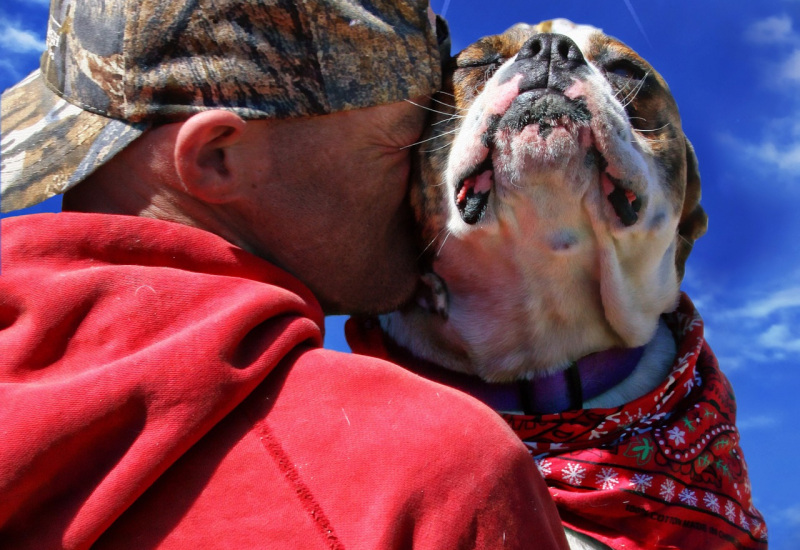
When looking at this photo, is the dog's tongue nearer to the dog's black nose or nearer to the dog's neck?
the dog's black nose

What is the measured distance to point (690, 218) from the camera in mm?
3789

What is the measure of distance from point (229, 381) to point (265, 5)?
1.17m

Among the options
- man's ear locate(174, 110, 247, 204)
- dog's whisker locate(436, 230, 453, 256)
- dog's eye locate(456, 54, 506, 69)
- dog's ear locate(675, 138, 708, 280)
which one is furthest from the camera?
dog's ear locate(675, 138, 708, 280)

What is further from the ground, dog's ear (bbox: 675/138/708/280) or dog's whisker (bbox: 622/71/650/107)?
dog's whisker (bbox: 622/71/650/107)

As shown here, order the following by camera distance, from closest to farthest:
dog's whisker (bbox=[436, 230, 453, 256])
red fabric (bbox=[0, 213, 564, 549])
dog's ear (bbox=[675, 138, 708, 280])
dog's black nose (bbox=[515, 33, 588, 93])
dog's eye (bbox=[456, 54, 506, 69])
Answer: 1. red fabric (bbox=[0, 213, 564, 549])
2. dog's black nose (bbox=[515, 33, 588, 93])
3. dog's whisker (bbox=[436, 230, 453, 256])
4. dog's eye (bbox=[456, 54, 506, 69])
5. dog's ear (bbox=[675, 138, 708, 280])

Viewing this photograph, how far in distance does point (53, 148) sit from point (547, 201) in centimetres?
159

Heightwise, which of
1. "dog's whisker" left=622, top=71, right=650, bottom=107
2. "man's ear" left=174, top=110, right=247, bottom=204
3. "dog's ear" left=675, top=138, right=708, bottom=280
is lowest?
"man's ear" left=174, top=110, right=247, bottom=204

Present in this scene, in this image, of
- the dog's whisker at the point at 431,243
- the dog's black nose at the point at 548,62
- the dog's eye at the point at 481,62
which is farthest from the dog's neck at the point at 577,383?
the dog's eye at the point at 481,62

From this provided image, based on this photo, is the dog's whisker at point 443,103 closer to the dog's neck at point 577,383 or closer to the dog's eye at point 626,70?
the dog's eye at point 626,70

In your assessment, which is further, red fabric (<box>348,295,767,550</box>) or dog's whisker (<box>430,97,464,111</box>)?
dog's whisker (<box>430,97,464,111</box>)

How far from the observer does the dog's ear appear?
12.1 feet

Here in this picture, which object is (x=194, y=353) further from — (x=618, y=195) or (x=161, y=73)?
(x=618, y=195)

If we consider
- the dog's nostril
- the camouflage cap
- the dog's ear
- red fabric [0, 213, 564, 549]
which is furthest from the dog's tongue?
red fabric [0, 213, 564, 549]

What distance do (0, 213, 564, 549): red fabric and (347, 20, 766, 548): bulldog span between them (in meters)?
1.39
